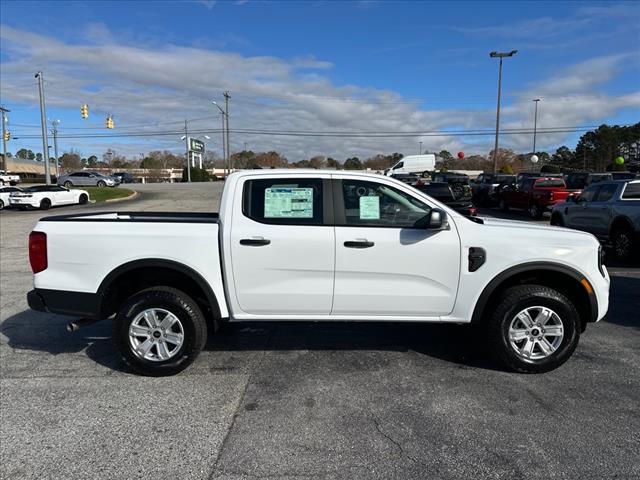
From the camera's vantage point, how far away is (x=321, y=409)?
370 cm

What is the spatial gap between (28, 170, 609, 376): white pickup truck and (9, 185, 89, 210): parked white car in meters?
25.4

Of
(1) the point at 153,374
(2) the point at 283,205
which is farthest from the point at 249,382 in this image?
(2) the point at 283,205

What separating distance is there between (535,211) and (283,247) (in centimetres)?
1694

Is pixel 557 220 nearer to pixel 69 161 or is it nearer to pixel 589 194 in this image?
pixel 589 194

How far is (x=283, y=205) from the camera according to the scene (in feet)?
14.1

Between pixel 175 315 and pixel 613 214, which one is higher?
pixel 613 214

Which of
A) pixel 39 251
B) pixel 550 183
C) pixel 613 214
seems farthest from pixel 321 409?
pixel 550 183

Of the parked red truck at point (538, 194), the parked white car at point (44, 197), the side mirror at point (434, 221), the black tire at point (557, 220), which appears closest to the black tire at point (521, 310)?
the side mirror at point (434, 221)

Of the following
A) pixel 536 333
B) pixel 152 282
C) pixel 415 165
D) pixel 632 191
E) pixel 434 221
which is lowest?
pixel 536 333

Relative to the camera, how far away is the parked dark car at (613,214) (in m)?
9.70

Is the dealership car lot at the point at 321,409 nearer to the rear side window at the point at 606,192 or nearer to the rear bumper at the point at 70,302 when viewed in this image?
the rear bumper at the point at 70,302

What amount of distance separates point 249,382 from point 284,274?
1.00 metres

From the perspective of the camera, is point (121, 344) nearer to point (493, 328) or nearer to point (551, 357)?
point (493, 328)

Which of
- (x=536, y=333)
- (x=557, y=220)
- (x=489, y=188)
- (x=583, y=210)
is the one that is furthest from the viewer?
(x=489, y=188)
